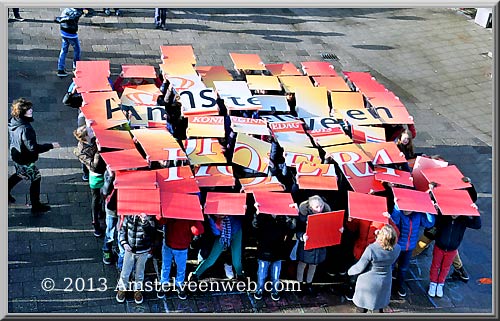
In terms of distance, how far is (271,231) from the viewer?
892cm

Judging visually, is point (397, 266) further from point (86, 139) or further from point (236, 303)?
point (86, 139)

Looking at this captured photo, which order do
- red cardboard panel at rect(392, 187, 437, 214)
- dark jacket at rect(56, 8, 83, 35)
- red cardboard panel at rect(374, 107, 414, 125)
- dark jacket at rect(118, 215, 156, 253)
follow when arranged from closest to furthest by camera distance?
dark jacket at rect(118, 215, 156, 253), red cardboard panel at rect(392, 187, 437, 214), red cardboard panel at rect(374, 107, 414, 125), dark jacket at rect(56, 8, 83, 35)

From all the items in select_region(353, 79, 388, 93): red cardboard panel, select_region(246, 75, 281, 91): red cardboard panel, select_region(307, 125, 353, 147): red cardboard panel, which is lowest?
select_region(307, 125, 353, 147): red cardboard panel

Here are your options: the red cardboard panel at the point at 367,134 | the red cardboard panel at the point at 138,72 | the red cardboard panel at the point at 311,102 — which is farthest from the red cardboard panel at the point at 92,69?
the red cardboard panel at the point at 367,134

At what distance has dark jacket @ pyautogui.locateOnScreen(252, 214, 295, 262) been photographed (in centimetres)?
891

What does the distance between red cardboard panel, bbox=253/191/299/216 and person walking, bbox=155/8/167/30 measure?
846 cm

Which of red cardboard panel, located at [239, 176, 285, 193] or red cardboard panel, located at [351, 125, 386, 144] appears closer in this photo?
red cardboard panel, located at [239, 176, 285, 193]

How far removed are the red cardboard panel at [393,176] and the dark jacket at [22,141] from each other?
15.2 feet

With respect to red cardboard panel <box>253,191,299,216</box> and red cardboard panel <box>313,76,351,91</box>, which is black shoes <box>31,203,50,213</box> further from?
red cardboard panel <box>313,76,351,91</box>

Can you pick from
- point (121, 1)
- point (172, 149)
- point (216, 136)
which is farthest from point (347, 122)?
point (121, 1)

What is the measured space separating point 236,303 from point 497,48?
15.1ft

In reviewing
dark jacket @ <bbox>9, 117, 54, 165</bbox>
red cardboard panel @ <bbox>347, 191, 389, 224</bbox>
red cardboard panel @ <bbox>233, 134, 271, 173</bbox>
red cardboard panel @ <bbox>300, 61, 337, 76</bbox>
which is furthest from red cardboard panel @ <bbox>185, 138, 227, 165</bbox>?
red cardboard panel @ <bbox>300, 61, 337, 76</bbox>

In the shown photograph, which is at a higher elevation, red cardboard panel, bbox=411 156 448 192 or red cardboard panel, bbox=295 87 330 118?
red cardboard panel, bbox=295 87 330 118

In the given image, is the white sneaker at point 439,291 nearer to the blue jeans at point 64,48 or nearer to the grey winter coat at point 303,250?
the grey winter coat at point 303,250
